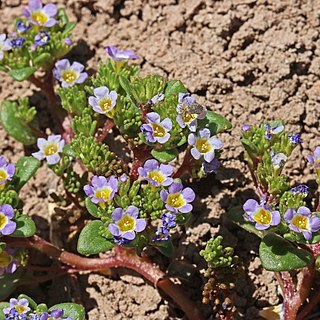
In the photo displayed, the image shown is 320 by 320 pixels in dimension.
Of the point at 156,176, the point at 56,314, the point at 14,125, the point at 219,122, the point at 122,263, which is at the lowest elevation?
the point at 122,263

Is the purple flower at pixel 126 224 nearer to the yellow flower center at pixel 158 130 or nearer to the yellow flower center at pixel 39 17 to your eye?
the yellow flower center at pixel 158 130

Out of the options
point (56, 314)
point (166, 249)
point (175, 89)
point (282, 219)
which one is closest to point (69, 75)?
point (175, 89)

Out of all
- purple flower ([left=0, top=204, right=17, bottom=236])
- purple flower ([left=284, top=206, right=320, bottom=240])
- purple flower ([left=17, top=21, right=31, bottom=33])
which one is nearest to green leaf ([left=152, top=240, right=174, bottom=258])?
purple flower ([left=284, top=206, right=320, bottom=240])

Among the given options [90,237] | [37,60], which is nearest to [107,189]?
[90,237]

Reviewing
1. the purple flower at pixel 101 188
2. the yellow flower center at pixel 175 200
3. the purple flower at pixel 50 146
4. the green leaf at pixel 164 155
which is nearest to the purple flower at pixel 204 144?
the green leaf at pixel 164 155

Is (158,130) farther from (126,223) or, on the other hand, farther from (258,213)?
(258,213)

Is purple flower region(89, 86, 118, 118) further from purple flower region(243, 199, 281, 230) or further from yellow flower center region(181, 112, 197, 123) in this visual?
purple flower region(243, 199, 281, 230)

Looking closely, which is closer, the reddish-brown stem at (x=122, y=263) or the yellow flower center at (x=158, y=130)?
the yellow flower center at (x=158, y=130)
